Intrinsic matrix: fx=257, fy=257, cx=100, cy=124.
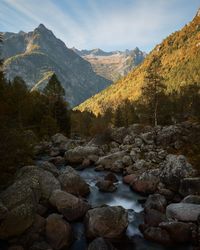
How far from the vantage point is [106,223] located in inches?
626

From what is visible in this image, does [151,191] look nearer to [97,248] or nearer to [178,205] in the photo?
[178,205]

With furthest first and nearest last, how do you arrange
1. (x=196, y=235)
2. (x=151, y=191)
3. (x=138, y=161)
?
(x=138, y=161) < (x=151, y=191) < (x=196, y=235)

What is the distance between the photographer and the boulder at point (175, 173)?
23453 mm

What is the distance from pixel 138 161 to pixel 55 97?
4047 centimetres

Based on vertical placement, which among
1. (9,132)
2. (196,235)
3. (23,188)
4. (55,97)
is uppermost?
Result: (55,97)

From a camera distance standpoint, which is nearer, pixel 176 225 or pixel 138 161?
pixel 176 225

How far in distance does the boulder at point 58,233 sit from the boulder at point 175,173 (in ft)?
37.0

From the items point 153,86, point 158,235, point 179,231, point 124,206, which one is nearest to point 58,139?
point 153,86

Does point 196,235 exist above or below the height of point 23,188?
below

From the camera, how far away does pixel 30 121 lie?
5794cm

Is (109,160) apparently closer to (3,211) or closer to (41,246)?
(3,211)

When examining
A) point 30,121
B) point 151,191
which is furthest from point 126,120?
point 151,191

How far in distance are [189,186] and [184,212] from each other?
191 inches

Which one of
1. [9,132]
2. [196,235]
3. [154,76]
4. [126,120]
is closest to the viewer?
[196,235]
